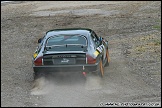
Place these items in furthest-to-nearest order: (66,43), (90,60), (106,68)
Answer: (106,68), (66,43), (90,60)

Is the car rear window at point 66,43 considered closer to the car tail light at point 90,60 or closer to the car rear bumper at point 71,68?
the car tail light at point 90,60

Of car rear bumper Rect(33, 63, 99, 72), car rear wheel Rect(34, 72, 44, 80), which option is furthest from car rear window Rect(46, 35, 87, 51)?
car rear wheel Rect(34, 72, 44, 80)

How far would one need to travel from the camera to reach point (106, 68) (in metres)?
15.1

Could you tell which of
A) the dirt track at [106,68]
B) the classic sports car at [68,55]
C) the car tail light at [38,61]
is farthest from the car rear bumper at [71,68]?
the dirt track at [106,68]

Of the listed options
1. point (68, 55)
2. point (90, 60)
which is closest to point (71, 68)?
point (68, 55)

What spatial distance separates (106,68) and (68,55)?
298 cm

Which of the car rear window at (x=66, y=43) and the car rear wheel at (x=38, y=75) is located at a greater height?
the car rear window at (x=66, y=43)

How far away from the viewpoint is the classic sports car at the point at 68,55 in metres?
12.4

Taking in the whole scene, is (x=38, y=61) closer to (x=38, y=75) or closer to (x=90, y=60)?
(x=38, y=75)

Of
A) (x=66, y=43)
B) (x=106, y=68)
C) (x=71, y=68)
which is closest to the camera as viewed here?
(x=71, y=68)

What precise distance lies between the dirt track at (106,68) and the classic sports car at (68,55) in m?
0.40

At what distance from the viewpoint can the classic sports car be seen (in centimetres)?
1240

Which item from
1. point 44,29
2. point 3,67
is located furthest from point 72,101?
point 44,29

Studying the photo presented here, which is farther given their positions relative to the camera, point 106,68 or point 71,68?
point 106,68
